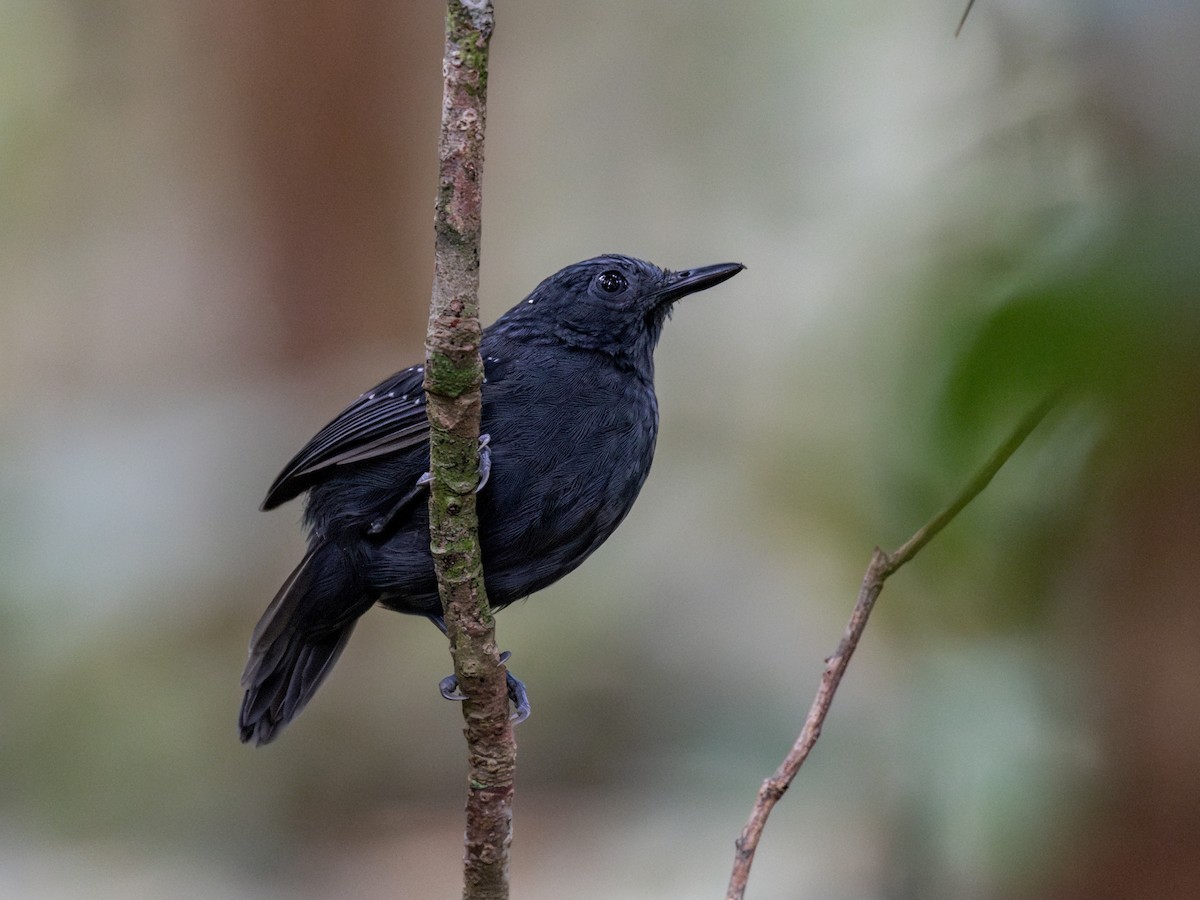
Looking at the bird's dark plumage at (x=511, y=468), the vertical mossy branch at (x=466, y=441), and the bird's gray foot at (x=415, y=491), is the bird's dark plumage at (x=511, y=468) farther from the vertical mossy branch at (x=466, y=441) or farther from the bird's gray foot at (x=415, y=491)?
the vertical mossy branch at (x=466, y=441)

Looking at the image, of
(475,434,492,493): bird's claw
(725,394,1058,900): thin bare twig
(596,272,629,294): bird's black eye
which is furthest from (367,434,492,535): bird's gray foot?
(725,394,1058,900): thin bare twig

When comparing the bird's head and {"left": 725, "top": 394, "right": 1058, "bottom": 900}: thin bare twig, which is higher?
the bird's head

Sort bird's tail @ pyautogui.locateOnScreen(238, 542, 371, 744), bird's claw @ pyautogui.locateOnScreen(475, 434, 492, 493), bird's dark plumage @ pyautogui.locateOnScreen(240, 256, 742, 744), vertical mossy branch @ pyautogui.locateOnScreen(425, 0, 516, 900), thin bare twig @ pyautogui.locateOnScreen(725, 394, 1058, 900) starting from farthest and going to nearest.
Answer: bird's tail @ pyautogui.locateOnScreen(238, 542, 371, 744), bird's dark plumage @ pyautogui.locateOnScreen(240, 256, 742, 744), bird's claw @ pyautogui.locateOnScreen(475, 434, 492, 493), vertical mossy branch @ pyautogui.locateOnScreen(425, 0, 516, 900), thin bare twig @ pyautogui.locateOnScreen(725, 394, 1058, 900)

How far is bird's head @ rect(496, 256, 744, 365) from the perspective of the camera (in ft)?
11.1

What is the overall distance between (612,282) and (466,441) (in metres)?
1.27

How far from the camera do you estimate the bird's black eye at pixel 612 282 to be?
3496 mm

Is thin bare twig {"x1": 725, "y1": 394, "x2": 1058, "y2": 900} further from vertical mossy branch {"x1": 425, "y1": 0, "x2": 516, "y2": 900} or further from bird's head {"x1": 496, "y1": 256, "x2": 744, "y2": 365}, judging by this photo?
bird's head {"x1": 496, "y1": 256, "x2": 744, "y2": 365}

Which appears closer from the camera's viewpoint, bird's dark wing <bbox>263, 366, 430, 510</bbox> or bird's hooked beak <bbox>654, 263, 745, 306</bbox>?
bird's dark wing <bbox>263, 366, 430, 510</bbox>

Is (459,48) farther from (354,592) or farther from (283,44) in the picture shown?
(283,44)

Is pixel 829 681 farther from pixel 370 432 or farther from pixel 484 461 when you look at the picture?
pixel 370 432

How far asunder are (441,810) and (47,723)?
1.93m

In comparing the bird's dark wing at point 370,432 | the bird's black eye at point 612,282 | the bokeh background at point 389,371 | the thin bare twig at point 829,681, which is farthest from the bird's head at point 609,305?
the thin bare twig at point 829,681

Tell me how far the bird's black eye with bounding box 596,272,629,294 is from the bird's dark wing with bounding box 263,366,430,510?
593mm

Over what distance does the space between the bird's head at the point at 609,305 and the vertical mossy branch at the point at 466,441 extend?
0.98m
